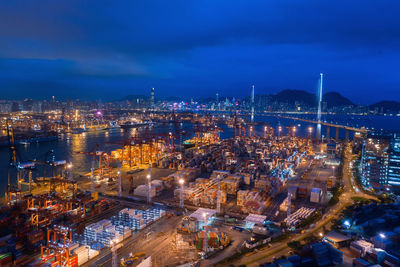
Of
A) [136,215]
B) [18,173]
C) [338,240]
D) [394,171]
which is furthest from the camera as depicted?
[18,173]

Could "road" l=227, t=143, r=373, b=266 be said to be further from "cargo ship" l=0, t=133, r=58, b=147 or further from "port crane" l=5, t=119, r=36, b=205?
"cargo ship" l=0, t=133, r=58, b=147

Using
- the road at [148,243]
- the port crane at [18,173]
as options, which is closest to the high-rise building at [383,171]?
the road at [148,243]

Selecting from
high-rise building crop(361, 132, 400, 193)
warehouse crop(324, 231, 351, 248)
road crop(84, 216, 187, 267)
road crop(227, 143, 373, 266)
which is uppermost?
high-rise building crop(361, 132, 400, 193)

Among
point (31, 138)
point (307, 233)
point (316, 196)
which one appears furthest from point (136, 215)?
point (31, 138)

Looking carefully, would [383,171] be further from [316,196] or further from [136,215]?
[136,215]

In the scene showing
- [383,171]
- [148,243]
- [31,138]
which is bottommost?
[148,243]

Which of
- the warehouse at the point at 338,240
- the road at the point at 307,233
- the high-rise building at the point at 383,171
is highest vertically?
the high-rise building at the point at 383,171

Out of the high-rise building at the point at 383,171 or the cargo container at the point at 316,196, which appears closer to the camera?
the cargo container at the point at 316,196

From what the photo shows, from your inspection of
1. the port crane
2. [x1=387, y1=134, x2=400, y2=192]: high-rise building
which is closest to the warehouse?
[x1=387, y1=134, x2=400, y2=192]: high-rise building

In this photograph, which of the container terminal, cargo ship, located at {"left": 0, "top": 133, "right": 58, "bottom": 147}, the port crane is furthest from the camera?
cargo ship, located at {"left": 0, "top": 133, "right": 58, "bottom": 147}

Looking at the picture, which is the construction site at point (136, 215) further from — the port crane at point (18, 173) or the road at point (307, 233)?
the road at point (307, 233)

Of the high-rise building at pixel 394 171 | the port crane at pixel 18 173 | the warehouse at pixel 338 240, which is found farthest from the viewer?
the high-rise building at pixel 394 171

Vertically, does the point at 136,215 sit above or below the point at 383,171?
below
